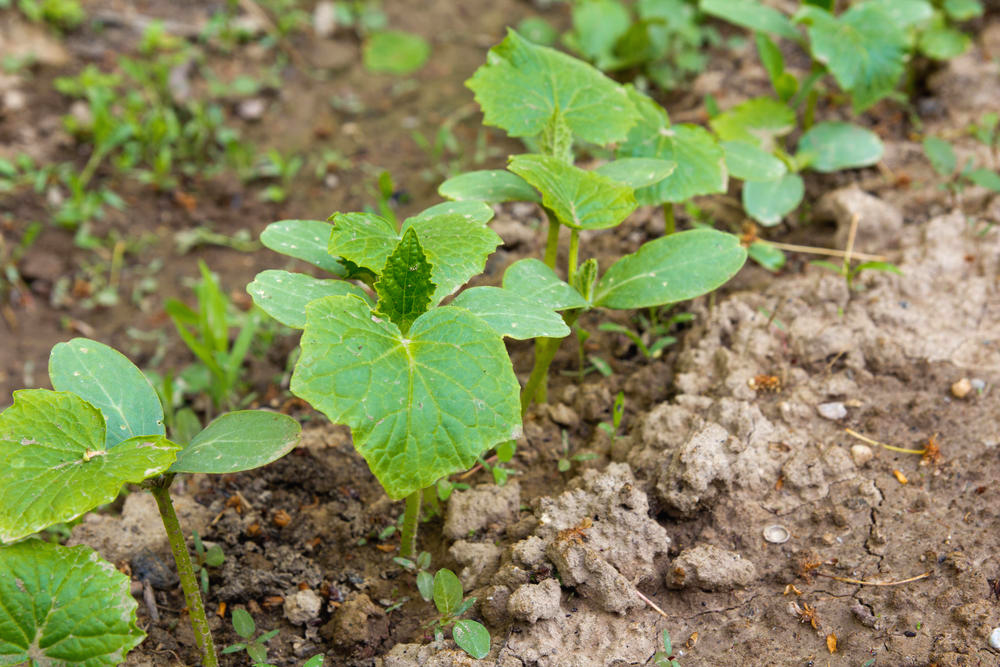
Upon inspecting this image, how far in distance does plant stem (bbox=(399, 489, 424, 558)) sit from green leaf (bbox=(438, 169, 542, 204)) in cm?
74

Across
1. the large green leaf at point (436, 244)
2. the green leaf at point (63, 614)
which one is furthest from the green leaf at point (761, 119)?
the green leaf at point (63, 614)

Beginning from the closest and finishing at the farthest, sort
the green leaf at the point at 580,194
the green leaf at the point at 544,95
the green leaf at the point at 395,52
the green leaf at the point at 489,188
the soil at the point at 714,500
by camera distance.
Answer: the soil at the point at 714,500 → the green leaf at the point at 580,194 → the green leaf at the point at 489,188 → the green leaf at the point at 544,95 → the green leaf at the point at 395,52

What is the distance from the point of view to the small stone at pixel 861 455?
6.73 feet

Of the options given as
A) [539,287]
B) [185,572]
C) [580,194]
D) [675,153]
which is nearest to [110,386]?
[185,572]

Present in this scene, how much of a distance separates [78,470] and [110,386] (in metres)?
0.27

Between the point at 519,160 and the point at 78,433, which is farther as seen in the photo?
the point at 519,160

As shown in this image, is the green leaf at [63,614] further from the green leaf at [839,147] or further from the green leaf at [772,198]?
the green leaf at [839,147]

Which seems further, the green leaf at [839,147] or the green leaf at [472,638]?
the green leaf at [839,147]

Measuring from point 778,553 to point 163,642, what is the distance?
144 cm

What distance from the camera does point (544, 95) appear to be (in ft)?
7.25

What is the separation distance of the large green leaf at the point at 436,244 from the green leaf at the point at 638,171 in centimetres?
49

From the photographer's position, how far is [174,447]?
1502 mm

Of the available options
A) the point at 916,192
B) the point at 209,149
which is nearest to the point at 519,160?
the point at 916,192

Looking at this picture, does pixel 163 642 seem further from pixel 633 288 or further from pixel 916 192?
pixel 916 192
